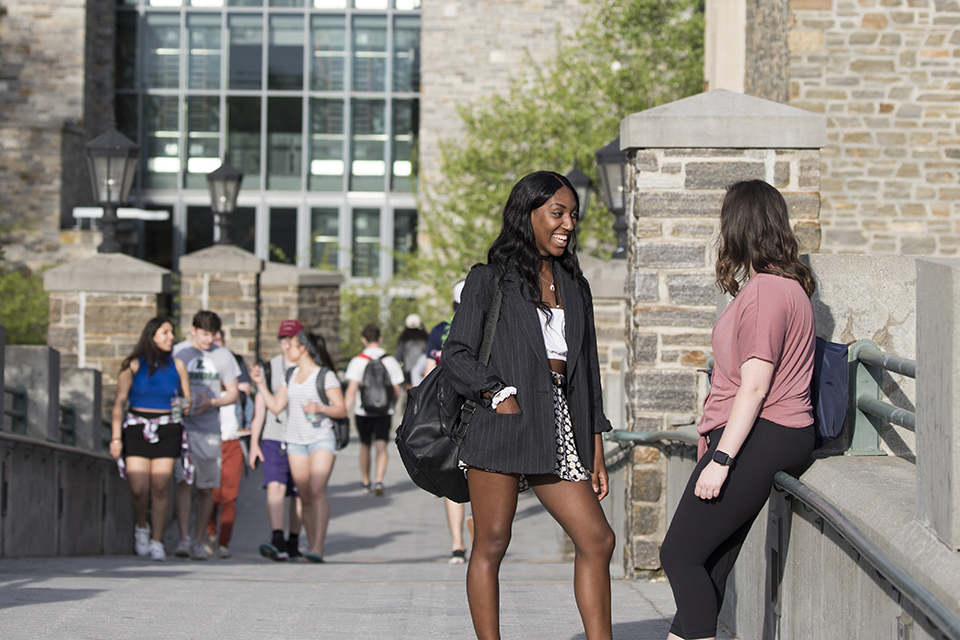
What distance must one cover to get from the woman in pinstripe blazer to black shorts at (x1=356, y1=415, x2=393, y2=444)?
364 inches

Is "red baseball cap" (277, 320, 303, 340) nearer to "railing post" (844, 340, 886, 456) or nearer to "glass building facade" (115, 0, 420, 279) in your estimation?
"railing post" (844, 340, 886, 456)

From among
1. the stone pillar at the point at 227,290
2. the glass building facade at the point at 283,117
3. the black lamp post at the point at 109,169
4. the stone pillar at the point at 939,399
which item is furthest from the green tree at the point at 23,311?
the stone pillar at the point at 939,399

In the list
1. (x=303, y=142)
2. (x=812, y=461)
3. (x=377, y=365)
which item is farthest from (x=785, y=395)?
(x=303, y=142)

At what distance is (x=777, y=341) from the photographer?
355 centimetres

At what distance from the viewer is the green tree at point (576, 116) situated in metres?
26.1

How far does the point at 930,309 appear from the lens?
296 centimetres

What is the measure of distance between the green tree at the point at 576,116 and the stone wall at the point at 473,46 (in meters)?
2.52

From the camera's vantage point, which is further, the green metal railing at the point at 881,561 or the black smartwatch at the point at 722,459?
the black smartwatch at the point at 722,459

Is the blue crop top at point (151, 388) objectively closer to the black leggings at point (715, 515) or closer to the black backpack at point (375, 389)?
the black backpack at point (375, 389)

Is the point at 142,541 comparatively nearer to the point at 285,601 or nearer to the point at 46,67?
the point at 285,601

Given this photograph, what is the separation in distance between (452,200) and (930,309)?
81.4ft

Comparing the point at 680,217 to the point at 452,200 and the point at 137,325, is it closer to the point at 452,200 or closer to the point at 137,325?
the point at 137,325

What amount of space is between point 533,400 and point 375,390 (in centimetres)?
923

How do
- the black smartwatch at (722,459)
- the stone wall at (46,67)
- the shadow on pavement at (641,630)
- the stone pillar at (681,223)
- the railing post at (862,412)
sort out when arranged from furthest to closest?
1. the stone wall at (46,67)
2. the stone pillar at (681,223)
3. the shadow on pavement at (641,630)
4. the railing post at (862,412)
5. the black smartwatch at (722,459)
